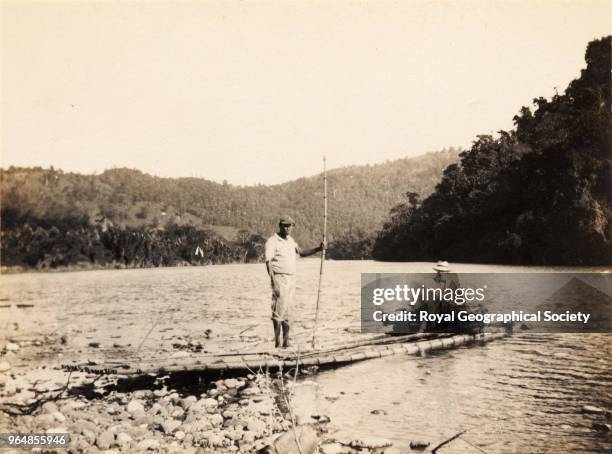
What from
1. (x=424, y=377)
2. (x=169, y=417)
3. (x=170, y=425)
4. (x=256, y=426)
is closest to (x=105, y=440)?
(x=170, y=425)

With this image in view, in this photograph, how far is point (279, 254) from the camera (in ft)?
27.7

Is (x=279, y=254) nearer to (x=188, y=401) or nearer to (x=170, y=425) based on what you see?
(x=188, y=401)

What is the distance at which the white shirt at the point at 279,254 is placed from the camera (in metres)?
8.38

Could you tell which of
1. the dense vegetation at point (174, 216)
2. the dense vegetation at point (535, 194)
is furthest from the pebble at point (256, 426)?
the dense vegetation at point (535, 194)

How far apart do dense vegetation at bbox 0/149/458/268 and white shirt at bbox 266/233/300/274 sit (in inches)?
575

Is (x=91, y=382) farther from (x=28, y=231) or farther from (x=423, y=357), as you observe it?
(x=28, y=231)

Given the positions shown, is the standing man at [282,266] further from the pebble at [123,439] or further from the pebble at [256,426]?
the pebble at [123,439]

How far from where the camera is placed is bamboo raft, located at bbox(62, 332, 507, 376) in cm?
768

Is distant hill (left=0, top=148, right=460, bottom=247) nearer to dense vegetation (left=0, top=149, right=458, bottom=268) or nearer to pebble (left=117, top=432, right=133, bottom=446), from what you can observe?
dense vegetation (left=0, top=149, right=458, bottom=268)

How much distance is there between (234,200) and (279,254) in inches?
2084

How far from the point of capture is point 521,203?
2970cm

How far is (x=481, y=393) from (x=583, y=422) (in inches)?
59.9

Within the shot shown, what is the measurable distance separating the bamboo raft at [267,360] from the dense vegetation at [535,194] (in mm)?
18260

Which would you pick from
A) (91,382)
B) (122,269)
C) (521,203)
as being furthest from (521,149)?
(122,269)
